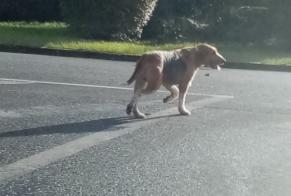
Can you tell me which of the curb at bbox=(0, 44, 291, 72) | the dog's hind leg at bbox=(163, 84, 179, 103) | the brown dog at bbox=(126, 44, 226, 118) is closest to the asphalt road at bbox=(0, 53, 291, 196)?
the dog's hind leg at bbox=(163, 84, 179, 103)

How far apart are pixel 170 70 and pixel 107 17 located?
1199 centimetres

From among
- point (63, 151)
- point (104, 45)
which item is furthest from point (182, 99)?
point (104, 45)

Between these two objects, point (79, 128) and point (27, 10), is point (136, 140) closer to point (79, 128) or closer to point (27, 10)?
point (79, 128)

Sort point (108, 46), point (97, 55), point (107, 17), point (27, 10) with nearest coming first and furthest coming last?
point (97, 55), point (108, 46), point (107, 17), point (27, 10)

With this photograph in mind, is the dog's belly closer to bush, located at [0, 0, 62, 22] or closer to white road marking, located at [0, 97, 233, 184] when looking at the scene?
white road marking, located at [0, 97, 233, 184]

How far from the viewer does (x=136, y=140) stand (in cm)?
830

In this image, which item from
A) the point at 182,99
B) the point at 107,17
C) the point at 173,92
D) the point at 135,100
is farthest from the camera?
the point at 107,17

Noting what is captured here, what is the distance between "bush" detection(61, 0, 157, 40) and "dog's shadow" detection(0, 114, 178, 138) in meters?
12.2

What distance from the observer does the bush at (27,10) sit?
90.0 feet

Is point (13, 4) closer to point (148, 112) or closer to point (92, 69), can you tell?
point (92, 69)

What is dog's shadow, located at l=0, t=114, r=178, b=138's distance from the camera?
8.49m

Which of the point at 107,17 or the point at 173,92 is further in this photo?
the point at 107,17

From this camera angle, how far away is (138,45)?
20.7m

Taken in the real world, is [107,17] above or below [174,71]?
below
